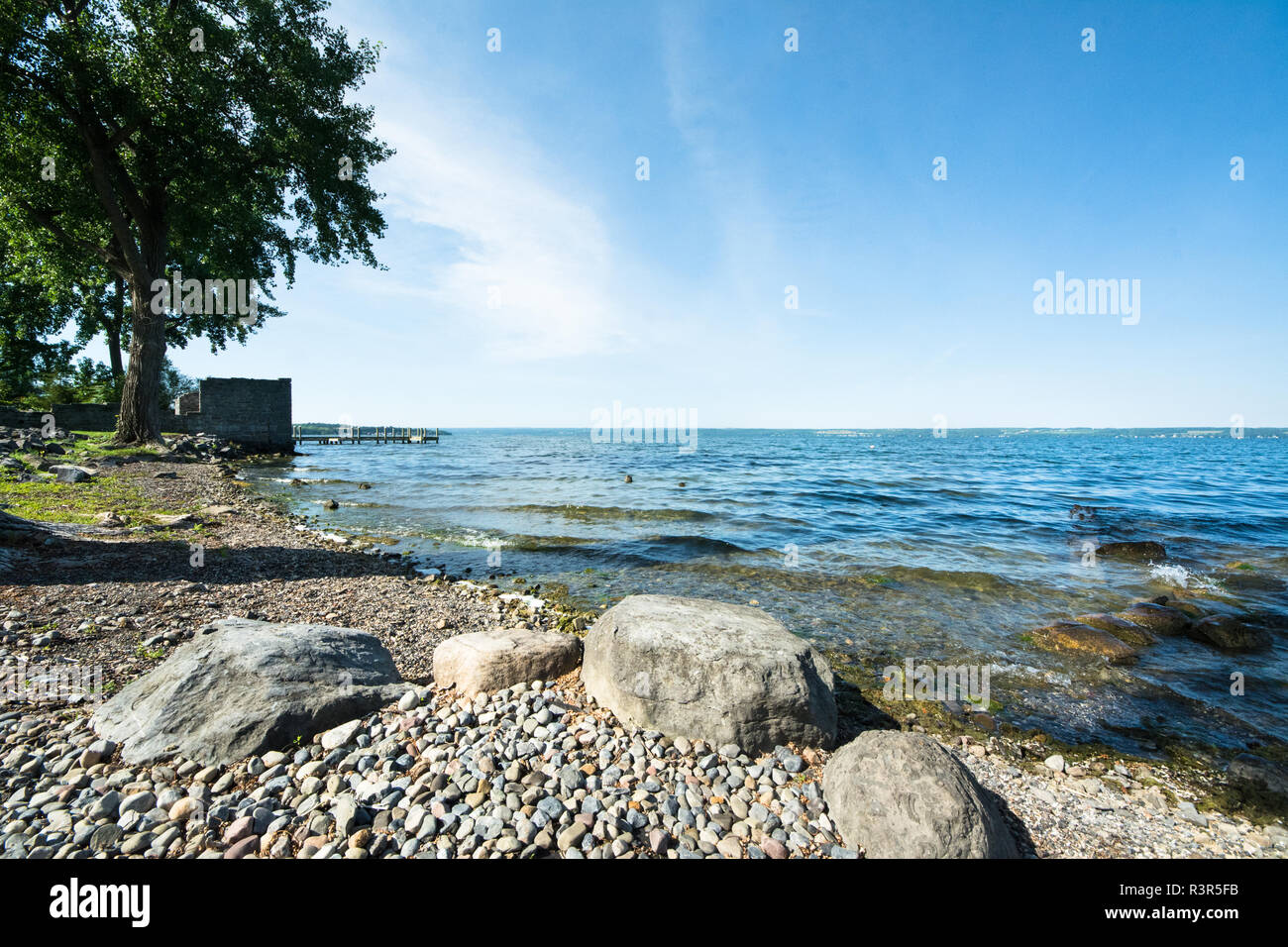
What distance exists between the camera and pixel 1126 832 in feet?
12.1

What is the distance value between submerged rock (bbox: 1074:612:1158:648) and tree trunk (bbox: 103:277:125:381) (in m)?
49.3

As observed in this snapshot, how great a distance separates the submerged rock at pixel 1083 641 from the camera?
6902 mm

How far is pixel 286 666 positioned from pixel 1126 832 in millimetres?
6830

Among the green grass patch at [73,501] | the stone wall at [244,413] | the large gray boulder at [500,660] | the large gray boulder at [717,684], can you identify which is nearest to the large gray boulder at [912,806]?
the large gray boulder at [717,684]

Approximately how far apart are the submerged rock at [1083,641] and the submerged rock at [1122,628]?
7.3 inches

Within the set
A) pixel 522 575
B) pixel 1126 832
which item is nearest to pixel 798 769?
pixel 1126 832

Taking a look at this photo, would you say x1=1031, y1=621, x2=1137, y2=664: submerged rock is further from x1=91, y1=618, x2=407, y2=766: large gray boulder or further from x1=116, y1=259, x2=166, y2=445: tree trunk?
x1=116, y1=259, x2=166, y2=445: tree trunk

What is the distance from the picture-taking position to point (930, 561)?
11.8m

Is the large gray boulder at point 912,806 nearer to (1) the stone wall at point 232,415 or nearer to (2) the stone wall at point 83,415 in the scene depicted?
(1) the stone wall at point 232,415

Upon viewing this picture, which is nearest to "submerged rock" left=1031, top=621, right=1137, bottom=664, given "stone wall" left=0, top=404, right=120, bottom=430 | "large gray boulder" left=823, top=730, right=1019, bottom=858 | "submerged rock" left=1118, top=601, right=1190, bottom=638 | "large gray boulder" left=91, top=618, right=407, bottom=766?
"submerged rock" left=1118, top=601, right=1190, bottom=638

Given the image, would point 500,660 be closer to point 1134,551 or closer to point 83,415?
point 1134,551
